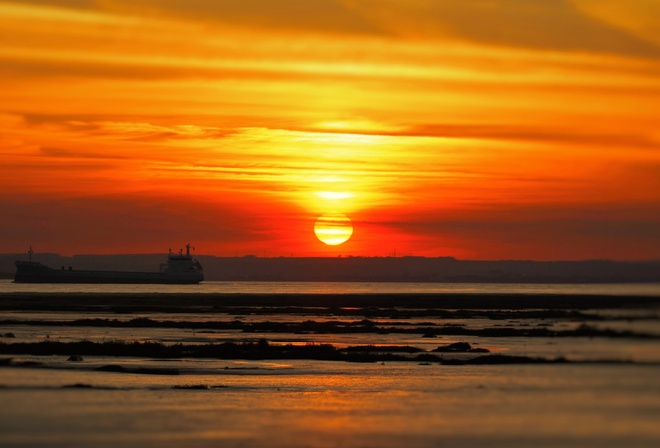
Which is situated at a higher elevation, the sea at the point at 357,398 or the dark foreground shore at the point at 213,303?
the dark foreground shore at the point at 213,303

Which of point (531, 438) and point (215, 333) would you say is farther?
point (215, 333)

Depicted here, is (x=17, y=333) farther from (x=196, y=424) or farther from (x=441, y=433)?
(x=441, y=433)

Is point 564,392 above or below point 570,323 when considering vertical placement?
below

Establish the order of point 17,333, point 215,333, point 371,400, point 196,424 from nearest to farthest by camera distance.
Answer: point 196,424 → point 371,400 → point 17,333 → point 215,333

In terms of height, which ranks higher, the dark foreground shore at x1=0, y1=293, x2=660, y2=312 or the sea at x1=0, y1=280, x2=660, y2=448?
the dark foreground shore at x1=0, y1=293, x2=660, y2=312

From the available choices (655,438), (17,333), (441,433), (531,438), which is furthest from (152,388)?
(17,333)

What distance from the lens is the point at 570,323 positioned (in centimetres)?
3167

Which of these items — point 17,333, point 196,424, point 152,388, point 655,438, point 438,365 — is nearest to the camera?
point 655,438

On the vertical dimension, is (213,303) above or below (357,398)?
above

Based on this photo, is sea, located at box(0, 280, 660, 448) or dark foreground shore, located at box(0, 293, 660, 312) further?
dark foreground shore, located at box(0, 293, 660, 312)

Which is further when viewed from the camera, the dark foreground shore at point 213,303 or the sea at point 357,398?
the dark foreground shore at point 213,303

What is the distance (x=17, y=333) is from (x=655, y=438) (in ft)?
151

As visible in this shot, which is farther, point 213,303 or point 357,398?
point 213,303

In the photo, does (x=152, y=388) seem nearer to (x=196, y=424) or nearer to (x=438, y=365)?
(x=196, y=424)
